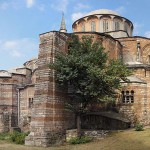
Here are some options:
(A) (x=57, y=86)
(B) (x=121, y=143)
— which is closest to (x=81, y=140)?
(B) (x=121, y=143)

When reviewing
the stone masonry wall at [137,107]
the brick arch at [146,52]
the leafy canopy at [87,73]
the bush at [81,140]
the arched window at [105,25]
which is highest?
the arched window at [105,25]

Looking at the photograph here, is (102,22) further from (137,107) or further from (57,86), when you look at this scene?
(57,86)

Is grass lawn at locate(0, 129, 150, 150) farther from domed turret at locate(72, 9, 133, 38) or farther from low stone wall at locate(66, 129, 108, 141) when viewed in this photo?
domed turret at locate(72, 9, 133, 38)

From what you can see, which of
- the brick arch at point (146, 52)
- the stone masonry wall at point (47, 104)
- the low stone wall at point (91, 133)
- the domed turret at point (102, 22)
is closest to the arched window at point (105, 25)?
the domed turret at point (102, 22)

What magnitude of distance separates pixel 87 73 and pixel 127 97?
777 cm

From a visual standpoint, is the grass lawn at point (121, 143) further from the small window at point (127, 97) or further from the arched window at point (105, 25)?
the arched window at point (105, 25)

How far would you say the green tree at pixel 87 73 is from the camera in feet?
80.5

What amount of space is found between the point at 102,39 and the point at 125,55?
5.92 metres

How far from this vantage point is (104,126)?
95.1ft

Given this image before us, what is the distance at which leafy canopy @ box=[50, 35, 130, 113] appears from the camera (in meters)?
24.5

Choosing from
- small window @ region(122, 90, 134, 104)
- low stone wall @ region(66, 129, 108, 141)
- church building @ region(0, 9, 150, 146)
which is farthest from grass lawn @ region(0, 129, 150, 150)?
small window @ region(122, 90, 134, 104)

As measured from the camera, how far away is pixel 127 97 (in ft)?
101

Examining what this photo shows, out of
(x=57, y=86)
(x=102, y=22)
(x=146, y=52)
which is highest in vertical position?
(x=102, y=22)

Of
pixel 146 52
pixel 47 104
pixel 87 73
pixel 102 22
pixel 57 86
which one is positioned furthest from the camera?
pixel 102 22
